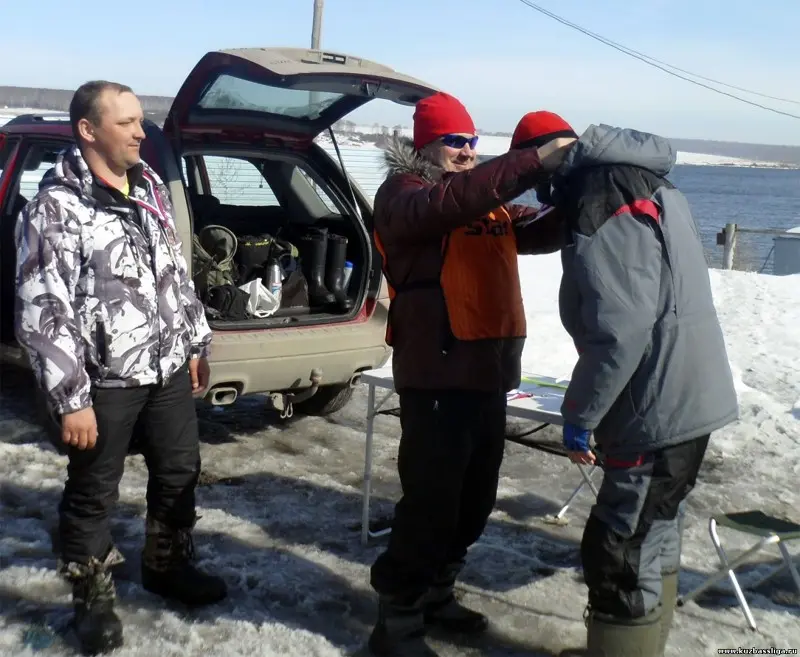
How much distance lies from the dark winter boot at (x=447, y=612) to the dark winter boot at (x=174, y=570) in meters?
0.78

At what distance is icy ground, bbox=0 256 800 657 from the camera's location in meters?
3.26

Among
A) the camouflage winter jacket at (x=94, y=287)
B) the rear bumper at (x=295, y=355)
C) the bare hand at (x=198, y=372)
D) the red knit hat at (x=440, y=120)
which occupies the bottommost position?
the rear bumper at (x=295, y=355)

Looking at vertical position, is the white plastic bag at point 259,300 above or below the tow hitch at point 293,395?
above

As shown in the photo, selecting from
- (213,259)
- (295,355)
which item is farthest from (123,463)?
(213,259)

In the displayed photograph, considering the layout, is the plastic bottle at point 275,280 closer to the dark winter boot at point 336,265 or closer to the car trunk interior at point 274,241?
the car trunk interior at point 274,241

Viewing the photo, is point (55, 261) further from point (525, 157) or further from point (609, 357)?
point (609, 357)

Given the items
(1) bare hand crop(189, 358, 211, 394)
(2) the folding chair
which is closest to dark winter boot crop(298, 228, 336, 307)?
(1) bare hand crop(189, 358, 211, 394)

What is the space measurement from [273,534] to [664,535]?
1.88m

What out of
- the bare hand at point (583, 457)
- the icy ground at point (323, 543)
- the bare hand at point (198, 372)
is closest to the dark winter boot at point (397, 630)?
the icy ground at point (323, 543)

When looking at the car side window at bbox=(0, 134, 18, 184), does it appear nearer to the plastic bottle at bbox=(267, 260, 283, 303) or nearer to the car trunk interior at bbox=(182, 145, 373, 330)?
the car trunk interior at bbox=(182, 145, 373, 330)

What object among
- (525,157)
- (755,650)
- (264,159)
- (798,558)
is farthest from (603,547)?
(264,159)

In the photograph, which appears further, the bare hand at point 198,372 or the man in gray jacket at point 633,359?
the bare hand at point 198,372

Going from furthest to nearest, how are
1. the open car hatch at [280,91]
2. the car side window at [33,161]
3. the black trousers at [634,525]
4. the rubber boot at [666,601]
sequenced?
1. the car side window at [33,161]
2. the open car hatch at [280,91]
3. the rubber boot at [666,601]
4. the black trousers at [634,525]

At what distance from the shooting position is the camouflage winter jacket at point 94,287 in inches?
112
